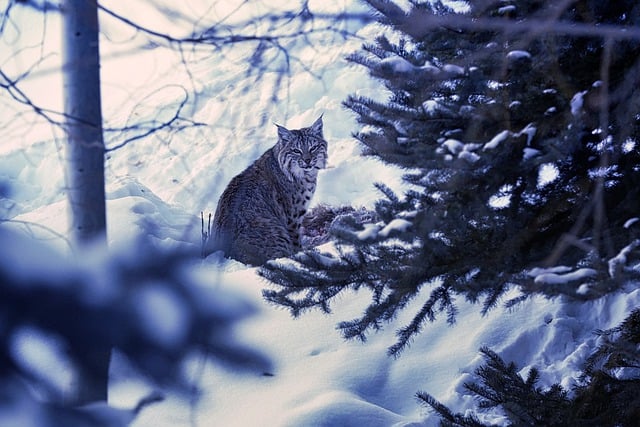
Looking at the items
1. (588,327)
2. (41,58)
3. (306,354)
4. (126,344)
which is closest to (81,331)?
(126,344)

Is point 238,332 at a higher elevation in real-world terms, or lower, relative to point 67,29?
lower

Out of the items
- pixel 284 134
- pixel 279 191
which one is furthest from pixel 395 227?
pixel 279 191

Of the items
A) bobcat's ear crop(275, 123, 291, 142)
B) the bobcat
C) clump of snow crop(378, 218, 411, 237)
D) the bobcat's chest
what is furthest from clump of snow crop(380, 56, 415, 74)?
the bobcat's chest

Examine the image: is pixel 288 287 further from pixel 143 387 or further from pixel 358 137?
pixel 143 387

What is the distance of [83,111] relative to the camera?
225 cm

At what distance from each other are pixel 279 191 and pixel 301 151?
16.6 inches

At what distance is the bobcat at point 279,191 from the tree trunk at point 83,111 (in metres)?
3.07

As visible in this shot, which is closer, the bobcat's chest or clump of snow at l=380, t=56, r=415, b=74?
clump of snow at l=380, t=56, r=415, b=74

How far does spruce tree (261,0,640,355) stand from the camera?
Result: 2303mm

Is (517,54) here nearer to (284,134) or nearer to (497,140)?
(497,140)

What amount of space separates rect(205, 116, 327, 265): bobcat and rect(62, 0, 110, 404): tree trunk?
3.07 m

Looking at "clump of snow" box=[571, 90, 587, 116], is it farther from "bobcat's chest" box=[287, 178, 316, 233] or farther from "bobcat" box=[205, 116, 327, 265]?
"bobcat's chest" box=[287, 178, 316, 233]

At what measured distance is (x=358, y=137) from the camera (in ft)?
9.12

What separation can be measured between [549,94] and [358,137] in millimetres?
730
